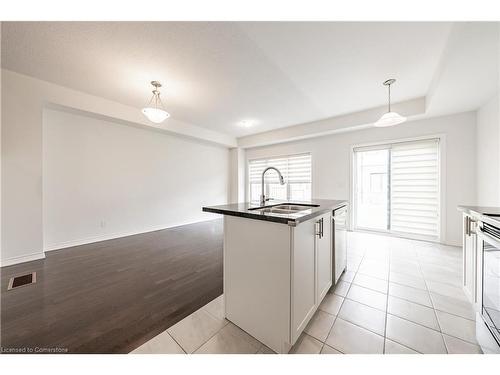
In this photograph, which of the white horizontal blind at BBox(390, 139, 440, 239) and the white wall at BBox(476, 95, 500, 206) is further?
the white horizontal blind at BBox(390, 139, 440, 239)

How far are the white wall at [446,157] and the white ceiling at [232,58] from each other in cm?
79

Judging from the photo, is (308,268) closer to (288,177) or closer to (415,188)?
(415,188)

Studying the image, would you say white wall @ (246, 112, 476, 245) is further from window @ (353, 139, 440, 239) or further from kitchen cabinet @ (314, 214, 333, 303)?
kitchen cabinet @ (314, 214, 333, 303)

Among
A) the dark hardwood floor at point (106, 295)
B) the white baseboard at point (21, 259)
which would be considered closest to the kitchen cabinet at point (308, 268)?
the dark hardwood floor at point (106, 295)

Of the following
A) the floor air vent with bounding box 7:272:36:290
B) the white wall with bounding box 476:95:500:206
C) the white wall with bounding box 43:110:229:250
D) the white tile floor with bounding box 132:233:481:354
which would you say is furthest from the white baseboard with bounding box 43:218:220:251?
the white wall with bounding box 476:95:500:206

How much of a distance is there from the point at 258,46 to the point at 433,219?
14.4 ft

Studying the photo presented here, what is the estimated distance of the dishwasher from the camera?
1840 mm

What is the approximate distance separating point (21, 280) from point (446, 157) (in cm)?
666

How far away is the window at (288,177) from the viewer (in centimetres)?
515

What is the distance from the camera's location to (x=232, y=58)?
2182 mm

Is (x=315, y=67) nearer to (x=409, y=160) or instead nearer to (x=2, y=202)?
(x=409, y=160)

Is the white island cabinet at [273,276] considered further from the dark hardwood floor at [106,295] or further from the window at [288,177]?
the window at [288,177]

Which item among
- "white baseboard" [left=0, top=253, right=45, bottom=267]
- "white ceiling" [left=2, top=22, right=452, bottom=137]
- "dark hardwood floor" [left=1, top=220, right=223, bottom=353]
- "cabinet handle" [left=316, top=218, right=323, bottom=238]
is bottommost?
"dark hardwood floor" [left=1, top=220, right=223, bottom=353]

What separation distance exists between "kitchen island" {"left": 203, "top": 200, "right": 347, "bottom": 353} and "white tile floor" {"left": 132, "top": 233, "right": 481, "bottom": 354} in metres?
0.14
